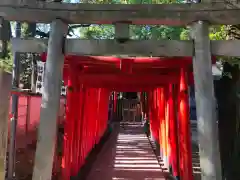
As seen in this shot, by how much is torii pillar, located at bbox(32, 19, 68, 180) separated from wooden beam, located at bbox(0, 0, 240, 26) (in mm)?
199

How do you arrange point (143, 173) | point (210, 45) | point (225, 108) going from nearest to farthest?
point (210, 45) < point (225, 108) < point (143, 173)

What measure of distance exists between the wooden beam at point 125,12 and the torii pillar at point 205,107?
0.60ft

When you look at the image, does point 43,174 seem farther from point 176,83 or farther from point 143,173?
point 143,173

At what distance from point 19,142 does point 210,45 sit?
639cm

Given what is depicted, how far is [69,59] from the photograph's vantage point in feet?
20.1

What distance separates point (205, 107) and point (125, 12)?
1590 millimetres

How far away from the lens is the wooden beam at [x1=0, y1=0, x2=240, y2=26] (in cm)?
426

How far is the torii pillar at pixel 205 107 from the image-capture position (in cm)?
402

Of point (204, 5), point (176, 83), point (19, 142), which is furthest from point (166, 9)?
point (19, 142)

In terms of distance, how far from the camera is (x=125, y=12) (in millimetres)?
4289

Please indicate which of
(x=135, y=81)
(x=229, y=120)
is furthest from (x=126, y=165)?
(x=229, y=120)

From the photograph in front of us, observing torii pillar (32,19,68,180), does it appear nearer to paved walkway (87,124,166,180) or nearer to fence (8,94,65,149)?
paved walkway (87,124,166,180)

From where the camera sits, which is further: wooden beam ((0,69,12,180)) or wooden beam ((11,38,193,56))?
wooden beam ((11,38,193,56))

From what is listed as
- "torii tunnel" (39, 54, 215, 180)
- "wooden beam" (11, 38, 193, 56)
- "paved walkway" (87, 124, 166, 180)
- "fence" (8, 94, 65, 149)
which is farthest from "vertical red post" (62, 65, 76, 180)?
"wooden beam" (11, 38, 193, 56)
